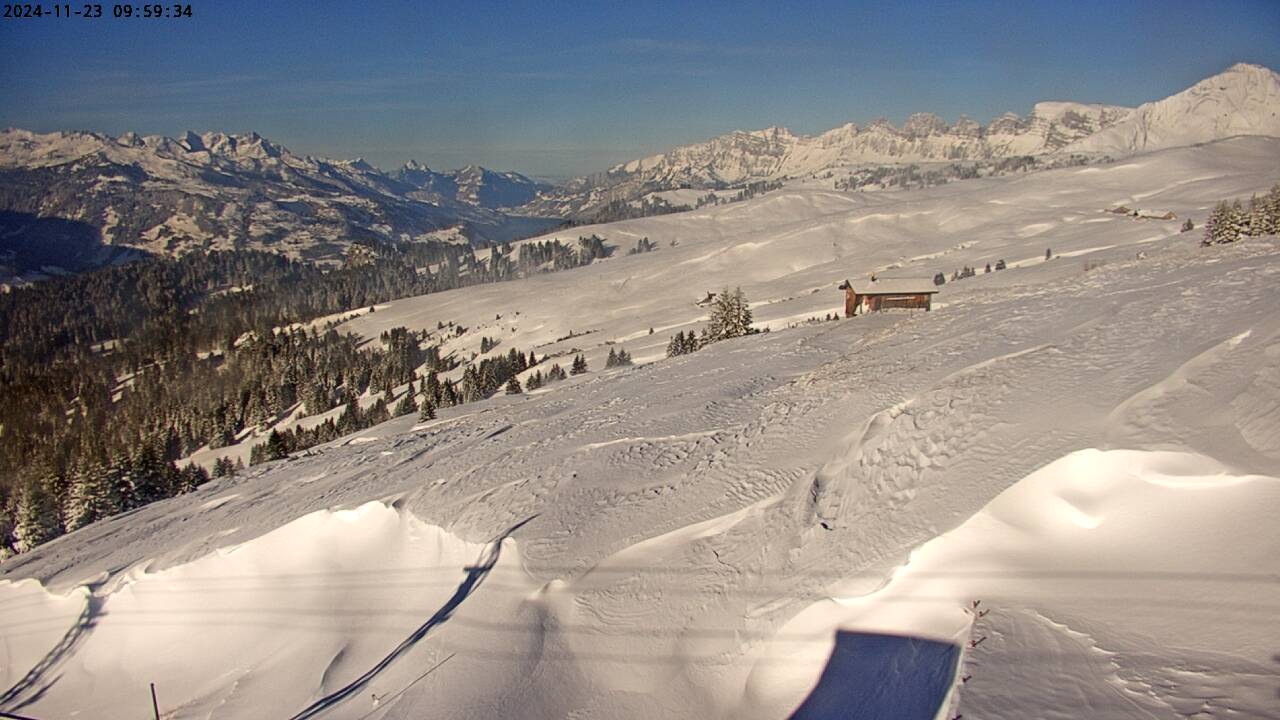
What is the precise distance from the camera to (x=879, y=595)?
30.9 ft

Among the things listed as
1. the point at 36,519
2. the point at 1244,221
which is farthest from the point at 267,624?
the point at 1244,221

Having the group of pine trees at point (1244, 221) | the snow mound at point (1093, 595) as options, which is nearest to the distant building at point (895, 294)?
the group of pine trees at point (1244, 221)

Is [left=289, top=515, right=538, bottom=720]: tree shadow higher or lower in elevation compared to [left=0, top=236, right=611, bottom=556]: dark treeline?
higher

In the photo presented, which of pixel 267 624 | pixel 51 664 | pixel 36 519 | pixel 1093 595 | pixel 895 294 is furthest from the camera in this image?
pixel 895 294

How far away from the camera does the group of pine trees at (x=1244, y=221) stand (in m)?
47.1

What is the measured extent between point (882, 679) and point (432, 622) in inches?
373

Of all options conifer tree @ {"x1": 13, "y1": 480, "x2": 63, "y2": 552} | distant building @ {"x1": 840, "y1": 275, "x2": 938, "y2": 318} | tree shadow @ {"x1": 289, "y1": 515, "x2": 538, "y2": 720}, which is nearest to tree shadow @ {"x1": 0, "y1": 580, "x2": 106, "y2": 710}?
tree shadow @ {"x1": 289, "y1": 515, "x2": 538, "y2": 720}

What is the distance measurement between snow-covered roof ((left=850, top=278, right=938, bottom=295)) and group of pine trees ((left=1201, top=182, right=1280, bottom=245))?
20.7 metres

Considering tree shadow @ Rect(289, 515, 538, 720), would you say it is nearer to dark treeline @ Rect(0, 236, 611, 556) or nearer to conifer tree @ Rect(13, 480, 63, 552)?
dark treeline @ Rect(0, 236, 611, 556)

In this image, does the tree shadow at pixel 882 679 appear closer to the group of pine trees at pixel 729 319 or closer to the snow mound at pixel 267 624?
the snow mound at pixel 267 624

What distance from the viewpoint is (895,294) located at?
4928 centimetres

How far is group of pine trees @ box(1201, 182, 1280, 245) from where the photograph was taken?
47.1m

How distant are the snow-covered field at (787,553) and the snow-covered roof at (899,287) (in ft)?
65.3

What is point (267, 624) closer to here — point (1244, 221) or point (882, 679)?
point (882, 679)
